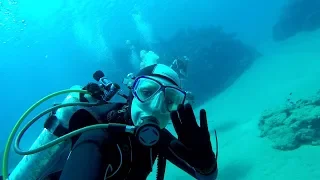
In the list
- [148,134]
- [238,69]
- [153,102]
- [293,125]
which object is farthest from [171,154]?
[238,69]

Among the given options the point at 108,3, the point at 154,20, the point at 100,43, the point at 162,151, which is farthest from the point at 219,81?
the point at 154,20

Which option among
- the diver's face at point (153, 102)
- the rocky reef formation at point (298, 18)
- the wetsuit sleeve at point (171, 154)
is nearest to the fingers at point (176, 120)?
the diver's face at point (153, 102)

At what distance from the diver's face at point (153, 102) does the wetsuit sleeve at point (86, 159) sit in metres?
0.42

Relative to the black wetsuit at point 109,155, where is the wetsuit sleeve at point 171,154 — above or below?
above

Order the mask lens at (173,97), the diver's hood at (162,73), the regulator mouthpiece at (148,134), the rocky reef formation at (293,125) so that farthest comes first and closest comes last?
the rocky reef formation at (293,125), the diver's hood at (162,73), the mask lens at (173,97), the regulator mouthpiece at (148,134)

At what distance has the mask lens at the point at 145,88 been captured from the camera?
2451 mm

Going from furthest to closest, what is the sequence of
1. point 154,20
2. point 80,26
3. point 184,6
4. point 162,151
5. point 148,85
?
point 184,6 < point 154,20 < point 80,26 < point 162,151 < point 148,85

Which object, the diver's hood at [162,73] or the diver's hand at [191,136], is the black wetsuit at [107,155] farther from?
the diver's hood at [162,73]

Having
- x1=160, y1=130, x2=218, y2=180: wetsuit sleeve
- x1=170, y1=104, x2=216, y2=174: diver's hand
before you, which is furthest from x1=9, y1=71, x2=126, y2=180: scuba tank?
x1=170, y1=104, x2=216, y2=174: diver's hand

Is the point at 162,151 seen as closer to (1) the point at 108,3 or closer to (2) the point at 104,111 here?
(2) the point at 104,111

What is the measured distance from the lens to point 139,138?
2.10 meters

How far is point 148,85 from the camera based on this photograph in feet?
8.36

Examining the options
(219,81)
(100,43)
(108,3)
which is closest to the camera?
(219,81)

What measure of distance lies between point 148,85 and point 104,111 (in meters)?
0.51
